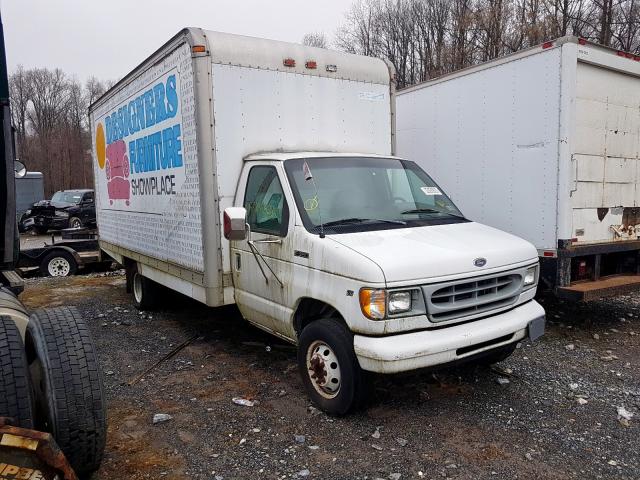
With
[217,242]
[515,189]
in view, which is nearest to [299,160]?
[217,242]

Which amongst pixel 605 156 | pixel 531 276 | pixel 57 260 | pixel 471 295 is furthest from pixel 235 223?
pixel 57 260

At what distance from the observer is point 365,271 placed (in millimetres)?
3684

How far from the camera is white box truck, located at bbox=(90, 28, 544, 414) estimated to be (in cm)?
380

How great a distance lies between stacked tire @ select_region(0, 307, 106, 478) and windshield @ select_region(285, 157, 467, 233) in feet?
6.39

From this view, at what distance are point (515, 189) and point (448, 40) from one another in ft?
84.8

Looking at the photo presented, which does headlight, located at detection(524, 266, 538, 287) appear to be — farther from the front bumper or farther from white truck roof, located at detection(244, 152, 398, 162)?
white truck roof, located at detection(244, 152, 398, 162)

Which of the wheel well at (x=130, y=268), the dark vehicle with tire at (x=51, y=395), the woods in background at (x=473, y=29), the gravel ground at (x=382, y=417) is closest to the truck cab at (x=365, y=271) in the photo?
the gravel ground at (x=382, y=417)

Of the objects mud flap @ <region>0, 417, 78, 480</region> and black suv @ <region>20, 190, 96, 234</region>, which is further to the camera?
black suv @ <region>20, 190, 96, 234</region>

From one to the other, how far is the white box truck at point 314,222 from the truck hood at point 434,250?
15 millimetres

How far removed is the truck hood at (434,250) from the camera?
373 cm

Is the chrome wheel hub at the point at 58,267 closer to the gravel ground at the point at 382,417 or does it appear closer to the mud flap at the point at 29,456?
the gravel ground at the point at 382,417

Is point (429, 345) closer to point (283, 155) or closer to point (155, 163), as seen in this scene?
point (283, 155)

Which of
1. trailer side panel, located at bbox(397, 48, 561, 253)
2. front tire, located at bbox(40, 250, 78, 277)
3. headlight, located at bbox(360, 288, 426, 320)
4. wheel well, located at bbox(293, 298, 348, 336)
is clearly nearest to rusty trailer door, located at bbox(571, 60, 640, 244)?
trailer side panel, located at bbox(397, 48, 561, 253)

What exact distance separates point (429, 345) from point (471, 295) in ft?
1.92
